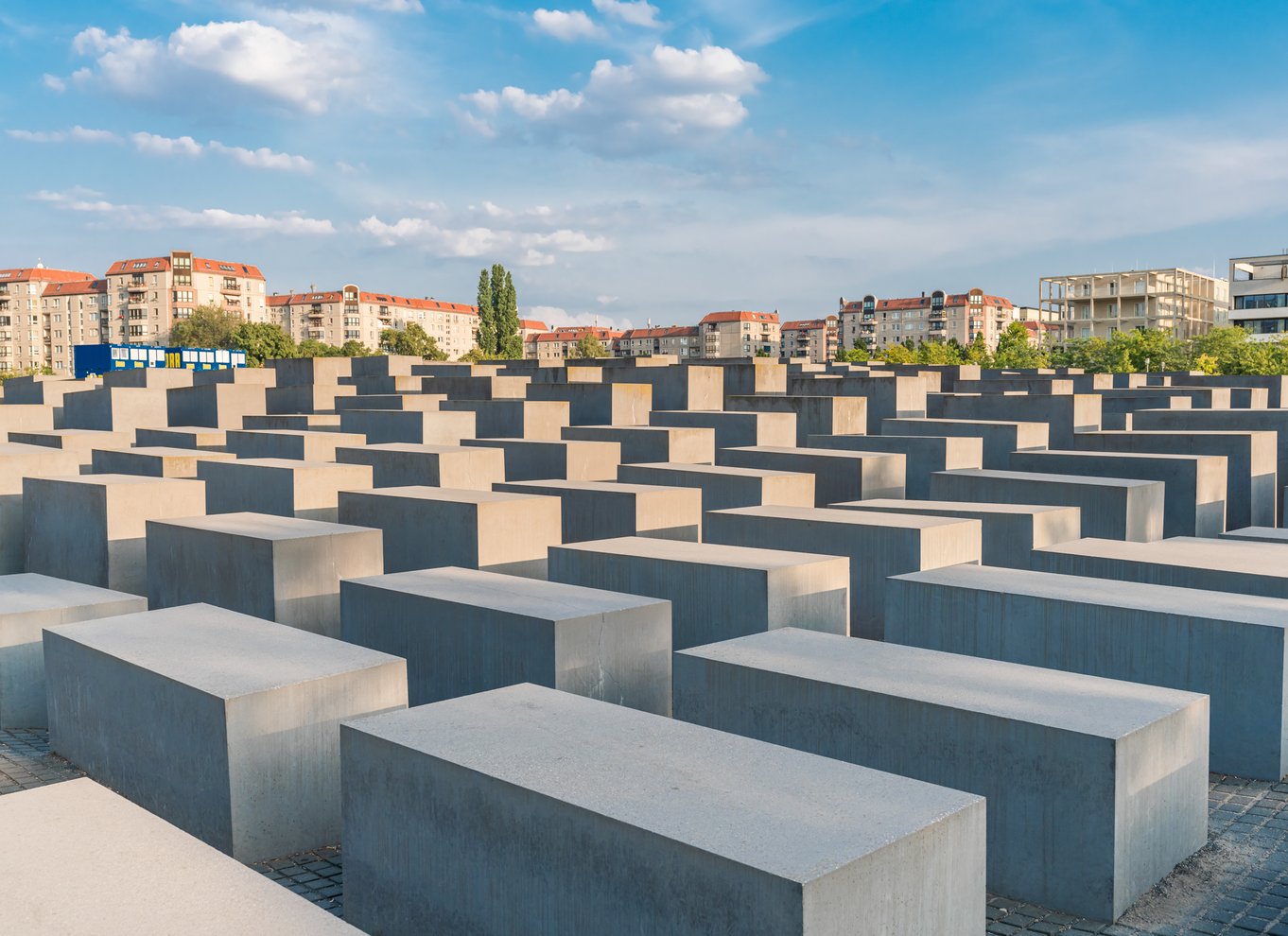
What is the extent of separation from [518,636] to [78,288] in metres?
128

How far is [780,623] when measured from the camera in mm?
9602

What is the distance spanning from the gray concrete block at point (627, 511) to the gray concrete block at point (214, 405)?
1306cm

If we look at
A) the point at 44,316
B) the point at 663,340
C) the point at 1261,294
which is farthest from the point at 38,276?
the point at 1261,294

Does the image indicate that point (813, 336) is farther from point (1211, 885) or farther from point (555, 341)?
point (1211, 885)

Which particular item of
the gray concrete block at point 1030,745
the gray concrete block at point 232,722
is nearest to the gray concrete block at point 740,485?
the gray concrete block at point 1030,745

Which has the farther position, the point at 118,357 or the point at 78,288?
→ the point at 78,288

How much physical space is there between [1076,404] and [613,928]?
63.6ft

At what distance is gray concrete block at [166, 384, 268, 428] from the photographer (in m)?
24.8

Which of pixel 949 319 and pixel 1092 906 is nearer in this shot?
pixel 1092 906

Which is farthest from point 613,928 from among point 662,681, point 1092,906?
point 662,681

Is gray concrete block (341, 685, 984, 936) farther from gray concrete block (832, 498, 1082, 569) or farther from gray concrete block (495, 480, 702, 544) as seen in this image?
gray concrete block (832, 498, 1082, 569)

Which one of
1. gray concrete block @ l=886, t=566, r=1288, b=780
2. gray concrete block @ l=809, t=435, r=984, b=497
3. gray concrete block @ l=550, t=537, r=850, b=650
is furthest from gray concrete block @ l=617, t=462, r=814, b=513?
gray concrete block @ l=886, t=566, r=1288, b=780

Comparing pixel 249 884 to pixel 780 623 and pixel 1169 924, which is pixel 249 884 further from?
pixel 780 623

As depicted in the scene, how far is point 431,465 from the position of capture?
15.4 metres
